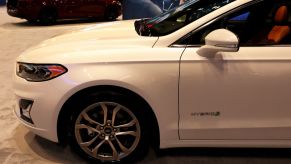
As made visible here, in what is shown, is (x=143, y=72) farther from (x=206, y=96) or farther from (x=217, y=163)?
(x=217, y=163)

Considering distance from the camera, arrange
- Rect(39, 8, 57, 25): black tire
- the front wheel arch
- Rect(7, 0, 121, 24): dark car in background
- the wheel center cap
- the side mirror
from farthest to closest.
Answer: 1. Rect(39, 8, 57, 25): black tire
2. Rect(7, 0, 121, 24): dark car in background
3. the wheel center cap
4. the front wheel arch
5. the side mirror

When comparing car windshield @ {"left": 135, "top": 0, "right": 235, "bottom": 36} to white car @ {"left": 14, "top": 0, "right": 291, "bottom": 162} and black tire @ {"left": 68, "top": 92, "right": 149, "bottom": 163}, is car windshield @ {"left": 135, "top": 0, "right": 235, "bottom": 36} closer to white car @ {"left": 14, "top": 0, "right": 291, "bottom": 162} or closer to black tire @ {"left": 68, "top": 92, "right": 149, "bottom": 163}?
white car @ {"left": 14, "top": 0, "right": 291, "bottom": 162}

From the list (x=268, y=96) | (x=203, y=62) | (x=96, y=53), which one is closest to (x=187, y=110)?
(x=203, y=62)

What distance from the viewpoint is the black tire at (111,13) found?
13.1 m

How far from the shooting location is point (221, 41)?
2588 mm

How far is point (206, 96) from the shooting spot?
279cm

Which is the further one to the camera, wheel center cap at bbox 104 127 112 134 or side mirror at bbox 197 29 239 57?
wheel center cap at bbox 104 127 112 134

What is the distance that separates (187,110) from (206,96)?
167 millimetres

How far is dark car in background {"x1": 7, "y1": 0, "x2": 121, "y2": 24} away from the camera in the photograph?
11570 millimetres

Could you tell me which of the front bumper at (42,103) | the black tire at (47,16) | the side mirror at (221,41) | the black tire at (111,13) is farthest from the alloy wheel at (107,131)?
the black tire at (111,13)

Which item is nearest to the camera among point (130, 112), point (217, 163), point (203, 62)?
point (203, 62)

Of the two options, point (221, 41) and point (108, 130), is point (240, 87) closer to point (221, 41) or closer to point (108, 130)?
point (221, 41)

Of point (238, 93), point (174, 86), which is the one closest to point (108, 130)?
point (174, 86)

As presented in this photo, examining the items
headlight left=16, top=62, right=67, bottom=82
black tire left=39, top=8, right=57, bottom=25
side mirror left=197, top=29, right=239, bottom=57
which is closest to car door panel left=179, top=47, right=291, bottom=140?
side mirror left=197, top=29, right=239, bottom=57
